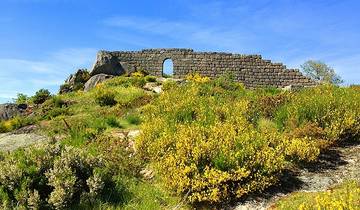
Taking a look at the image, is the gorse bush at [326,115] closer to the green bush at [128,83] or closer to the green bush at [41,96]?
the green bush at [128,83]

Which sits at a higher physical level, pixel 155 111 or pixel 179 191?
pixel 155 111

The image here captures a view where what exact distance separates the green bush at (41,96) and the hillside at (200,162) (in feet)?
41.9

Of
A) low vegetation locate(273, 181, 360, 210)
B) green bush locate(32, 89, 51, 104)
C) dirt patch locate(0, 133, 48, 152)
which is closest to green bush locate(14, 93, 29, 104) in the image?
green bush locate(32, 89, 51, 104)

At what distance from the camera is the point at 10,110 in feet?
74.6

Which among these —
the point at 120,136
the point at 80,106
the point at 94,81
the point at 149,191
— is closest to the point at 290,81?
the point at 94,81

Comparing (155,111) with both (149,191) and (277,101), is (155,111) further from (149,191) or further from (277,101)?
(149,191)

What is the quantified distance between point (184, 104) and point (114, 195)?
487cm

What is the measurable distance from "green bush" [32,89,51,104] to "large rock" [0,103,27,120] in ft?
7.52

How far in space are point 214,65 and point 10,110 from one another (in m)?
16.6

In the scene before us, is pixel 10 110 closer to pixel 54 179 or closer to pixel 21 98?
pixel 21 98

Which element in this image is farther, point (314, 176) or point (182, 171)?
point (314, 176)

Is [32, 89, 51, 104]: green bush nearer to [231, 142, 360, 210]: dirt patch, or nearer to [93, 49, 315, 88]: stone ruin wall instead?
[93, 49, 315, 88]: stone ruin wall

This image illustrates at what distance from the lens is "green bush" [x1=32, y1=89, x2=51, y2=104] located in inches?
1025

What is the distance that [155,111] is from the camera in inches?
568
